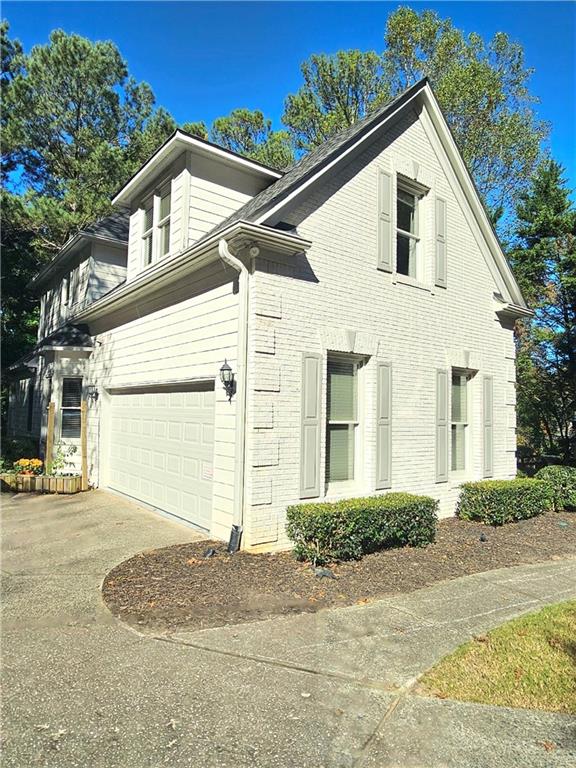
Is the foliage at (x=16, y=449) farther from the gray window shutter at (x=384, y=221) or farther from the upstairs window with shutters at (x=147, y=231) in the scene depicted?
the gray window shutter at (x=384, y=221)

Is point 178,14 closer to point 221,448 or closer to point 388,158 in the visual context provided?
point 388,158

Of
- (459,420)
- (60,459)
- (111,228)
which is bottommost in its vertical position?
(60,459)

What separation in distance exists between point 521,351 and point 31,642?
1922cm

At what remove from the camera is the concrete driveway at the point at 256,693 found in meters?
2.86

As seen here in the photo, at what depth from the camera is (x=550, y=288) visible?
1691cm

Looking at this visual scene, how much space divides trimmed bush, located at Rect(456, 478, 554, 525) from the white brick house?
0.36 metres

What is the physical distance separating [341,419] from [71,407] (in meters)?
7.86

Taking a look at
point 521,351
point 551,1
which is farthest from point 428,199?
point 521,351

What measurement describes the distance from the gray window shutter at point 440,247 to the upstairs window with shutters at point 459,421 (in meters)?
2.00

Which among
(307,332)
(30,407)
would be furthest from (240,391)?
(30,407)

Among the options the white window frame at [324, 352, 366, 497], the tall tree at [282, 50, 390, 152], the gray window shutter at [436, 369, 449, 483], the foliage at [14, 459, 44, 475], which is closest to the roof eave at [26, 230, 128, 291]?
the foliage at [14, 459, 44, 475]

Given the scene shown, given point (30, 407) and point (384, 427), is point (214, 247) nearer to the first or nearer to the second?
point (384, 427)

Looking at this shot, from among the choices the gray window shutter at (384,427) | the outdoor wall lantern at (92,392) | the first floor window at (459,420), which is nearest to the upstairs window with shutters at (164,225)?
the outdoor wall lantern at (92,392)

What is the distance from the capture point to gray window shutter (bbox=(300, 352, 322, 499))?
7.27 meters
